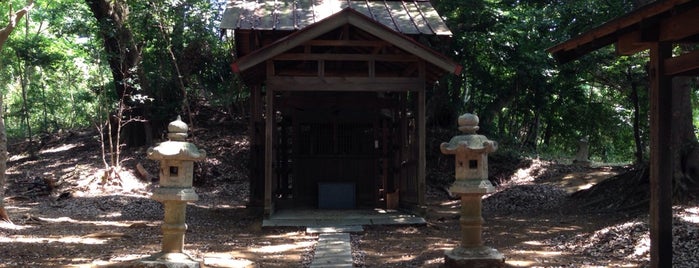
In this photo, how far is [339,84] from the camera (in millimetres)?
11375

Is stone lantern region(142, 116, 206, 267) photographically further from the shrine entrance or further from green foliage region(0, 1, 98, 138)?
green foliage region(0, 1, 98, 138)

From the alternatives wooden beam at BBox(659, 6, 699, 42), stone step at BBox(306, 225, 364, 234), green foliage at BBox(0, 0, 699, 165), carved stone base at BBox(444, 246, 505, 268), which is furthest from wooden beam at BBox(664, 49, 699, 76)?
green foliage at BBox(0, 0, 699, 165)

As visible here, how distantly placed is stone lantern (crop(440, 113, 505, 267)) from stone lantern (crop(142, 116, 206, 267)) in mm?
3188

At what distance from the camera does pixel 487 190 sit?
23.3 feet

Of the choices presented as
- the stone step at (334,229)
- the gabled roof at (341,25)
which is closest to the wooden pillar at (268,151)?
the gabled roof at (341,25)

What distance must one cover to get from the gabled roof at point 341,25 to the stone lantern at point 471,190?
3973 millimetres

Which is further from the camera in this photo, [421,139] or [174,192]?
[421,139]

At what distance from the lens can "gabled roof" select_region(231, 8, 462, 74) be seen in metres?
10.9

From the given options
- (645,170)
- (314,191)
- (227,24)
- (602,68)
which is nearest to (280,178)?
(314,191)

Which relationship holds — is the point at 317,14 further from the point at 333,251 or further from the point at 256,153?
the point at 333,251

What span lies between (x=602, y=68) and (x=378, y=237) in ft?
38.6

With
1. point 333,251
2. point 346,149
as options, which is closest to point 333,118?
point 346,149

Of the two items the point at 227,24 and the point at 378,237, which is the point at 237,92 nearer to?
the point at 227,24

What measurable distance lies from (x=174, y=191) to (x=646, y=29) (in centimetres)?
550
